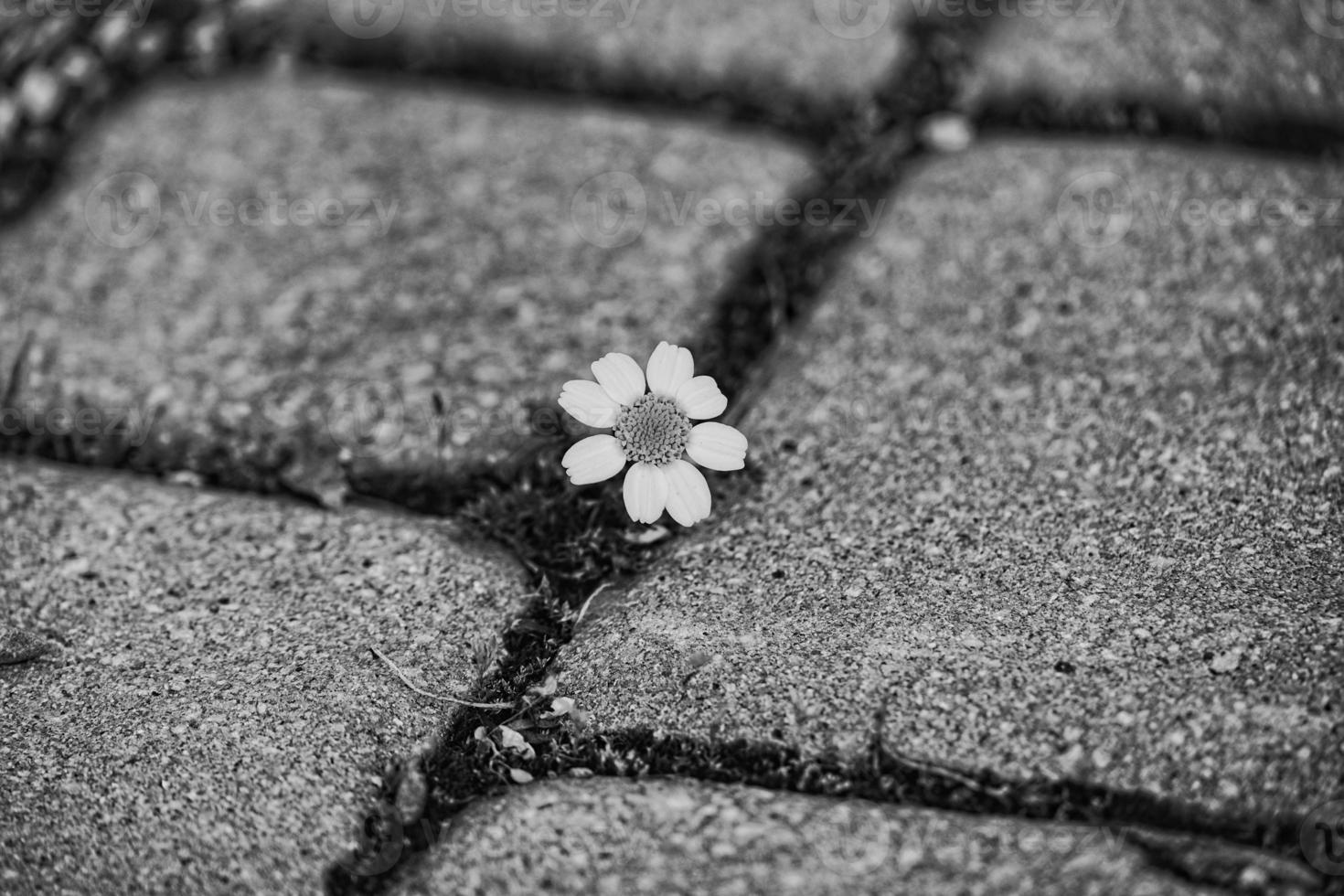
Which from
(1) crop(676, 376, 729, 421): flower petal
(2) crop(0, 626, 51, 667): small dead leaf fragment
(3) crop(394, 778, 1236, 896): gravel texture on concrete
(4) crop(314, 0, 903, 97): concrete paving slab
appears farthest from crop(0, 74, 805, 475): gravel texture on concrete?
(3) crop(394, 778, 1236, 896): gravel texture on concrete

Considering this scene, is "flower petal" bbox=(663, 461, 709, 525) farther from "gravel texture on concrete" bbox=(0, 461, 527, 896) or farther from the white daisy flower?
"gravel texture on concrete" bbox=(0, 461, 527, 896)

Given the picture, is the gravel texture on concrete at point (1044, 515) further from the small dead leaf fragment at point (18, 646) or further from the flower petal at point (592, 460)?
the small dead leaf fragment at point (18, 646)

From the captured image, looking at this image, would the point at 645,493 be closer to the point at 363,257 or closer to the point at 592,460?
the point at 592,460

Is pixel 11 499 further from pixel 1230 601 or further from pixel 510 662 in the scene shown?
pixel 1230 601

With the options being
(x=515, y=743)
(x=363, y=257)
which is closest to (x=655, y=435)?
(x=515, y=743)

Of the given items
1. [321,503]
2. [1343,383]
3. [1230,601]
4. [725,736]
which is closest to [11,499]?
[321,503]

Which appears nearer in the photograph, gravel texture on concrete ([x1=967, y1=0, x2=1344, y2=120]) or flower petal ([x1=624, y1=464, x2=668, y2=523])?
flower petal ([x1=624, y1=464, x2=668, y2=523])

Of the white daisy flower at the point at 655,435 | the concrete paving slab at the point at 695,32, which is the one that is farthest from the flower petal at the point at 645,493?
the concrete paving slab at the point at 695,32

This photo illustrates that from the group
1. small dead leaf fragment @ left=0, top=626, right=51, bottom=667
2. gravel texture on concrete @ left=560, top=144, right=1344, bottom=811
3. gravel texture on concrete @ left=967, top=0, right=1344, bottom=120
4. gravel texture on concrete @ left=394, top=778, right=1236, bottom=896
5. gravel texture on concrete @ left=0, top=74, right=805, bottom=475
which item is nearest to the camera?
gravel texture on concrete @ left=394, top=778, right=1236, bottom=896
